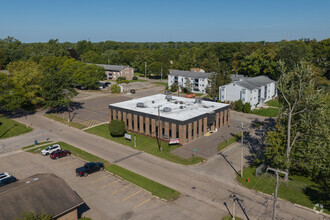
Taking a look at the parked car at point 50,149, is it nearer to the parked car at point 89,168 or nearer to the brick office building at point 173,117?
the parked car at point 89,168

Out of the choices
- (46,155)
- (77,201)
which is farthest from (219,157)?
(46,155)

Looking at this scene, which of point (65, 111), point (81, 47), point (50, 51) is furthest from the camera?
point (81, 47)

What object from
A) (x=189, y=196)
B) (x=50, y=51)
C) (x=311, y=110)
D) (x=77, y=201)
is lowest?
(x=189, y=196)

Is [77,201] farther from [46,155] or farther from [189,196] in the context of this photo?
[46,155]

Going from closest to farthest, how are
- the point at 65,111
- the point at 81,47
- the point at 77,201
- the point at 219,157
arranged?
the point at 77,201 < the point at 219,157 < the point at 65,111 < the point at 81,47

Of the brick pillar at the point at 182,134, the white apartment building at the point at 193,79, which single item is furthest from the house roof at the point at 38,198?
the white apartment building at the point at 193,79
